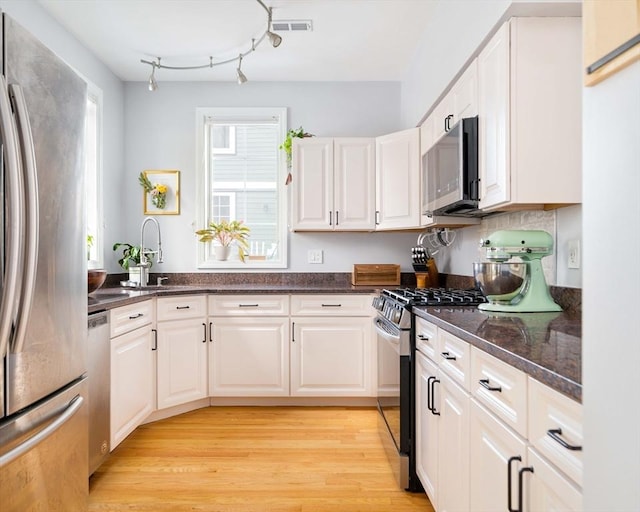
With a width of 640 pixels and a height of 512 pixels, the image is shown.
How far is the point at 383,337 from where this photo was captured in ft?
7.61

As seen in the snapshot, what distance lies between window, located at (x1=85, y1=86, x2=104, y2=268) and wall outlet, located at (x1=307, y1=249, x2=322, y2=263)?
5.38 feet

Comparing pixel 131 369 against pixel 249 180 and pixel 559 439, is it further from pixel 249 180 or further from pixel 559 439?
pixel 559 439

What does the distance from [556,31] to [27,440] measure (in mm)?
2321

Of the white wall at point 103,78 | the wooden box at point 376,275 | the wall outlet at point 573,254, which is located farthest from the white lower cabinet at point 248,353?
the wall outlet at point 573,254

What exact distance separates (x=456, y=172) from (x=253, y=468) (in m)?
1.84

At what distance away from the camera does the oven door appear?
6.57 ft

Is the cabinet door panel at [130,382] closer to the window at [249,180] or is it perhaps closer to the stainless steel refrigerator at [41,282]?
the stainless steel refrigerator at [41,282]

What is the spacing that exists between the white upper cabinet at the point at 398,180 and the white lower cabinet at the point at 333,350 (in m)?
0.80

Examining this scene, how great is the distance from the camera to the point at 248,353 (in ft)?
10.3

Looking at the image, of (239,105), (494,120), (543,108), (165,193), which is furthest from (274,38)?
(165,193)

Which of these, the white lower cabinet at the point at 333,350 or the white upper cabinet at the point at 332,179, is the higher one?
the white upper cabinet at the point at 332,179

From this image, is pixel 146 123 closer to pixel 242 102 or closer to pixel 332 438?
pixel 242 102

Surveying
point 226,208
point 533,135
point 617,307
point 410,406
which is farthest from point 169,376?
point 617,307

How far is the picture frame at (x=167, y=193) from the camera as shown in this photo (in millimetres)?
3676
